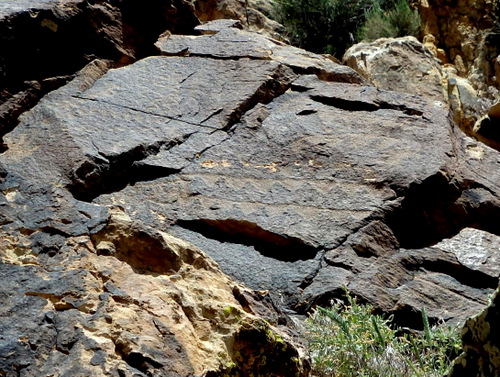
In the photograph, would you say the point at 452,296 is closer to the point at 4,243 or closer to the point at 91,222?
the point at 91,222

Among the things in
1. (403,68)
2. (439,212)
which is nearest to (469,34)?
(403,68)

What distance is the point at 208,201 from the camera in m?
3.81

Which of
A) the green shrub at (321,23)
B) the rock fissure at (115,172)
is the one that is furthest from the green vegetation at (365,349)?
the green shrub at (321,23)

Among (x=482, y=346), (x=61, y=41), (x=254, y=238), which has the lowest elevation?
(x=254, y=238)

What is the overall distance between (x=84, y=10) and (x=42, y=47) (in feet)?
1.56

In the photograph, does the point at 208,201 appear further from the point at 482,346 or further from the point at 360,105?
the point at 482,346

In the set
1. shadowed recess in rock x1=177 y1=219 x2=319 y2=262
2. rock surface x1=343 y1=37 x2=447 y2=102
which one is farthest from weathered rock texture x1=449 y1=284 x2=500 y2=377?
rock surface x1=343 y1=37 x2=447 y2=102

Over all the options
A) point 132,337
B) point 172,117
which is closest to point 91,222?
point 132,337

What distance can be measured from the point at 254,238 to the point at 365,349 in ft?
3.32

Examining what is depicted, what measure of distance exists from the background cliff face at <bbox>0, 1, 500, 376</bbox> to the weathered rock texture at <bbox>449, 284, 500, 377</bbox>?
30.6 inches

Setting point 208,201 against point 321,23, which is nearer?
point 208,201

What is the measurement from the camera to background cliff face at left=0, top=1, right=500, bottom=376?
235cm

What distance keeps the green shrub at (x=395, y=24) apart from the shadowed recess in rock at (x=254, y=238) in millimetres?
6376

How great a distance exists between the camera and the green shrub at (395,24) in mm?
9539
